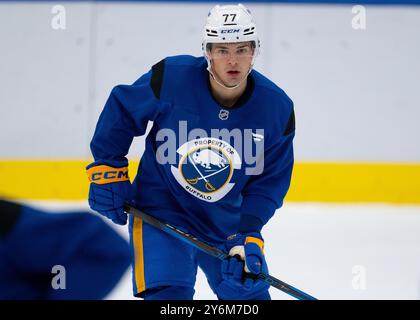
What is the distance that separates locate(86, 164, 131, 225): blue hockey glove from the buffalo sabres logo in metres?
0.18

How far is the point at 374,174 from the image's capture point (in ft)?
13.5

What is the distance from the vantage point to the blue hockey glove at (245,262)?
2.29 meters

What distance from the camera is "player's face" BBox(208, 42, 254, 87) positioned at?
2246mm

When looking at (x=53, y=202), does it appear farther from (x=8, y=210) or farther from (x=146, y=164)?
(x=8, y=210)

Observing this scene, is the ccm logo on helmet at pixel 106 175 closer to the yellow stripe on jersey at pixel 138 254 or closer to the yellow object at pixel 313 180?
the yellow stripe on jersey at pixel 138 254

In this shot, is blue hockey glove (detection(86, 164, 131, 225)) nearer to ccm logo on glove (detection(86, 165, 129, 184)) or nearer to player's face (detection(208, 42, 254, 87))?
ccm logo on glove (detection(86, 165, 129, 184))

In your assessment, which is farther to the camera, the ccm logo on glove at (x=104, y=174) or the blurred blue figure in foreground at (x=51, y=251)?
the ccm logo on glove at (x=104, y=174)

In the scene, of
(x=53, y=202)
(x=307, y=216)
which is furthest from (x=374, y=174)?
(x=53, y=202)

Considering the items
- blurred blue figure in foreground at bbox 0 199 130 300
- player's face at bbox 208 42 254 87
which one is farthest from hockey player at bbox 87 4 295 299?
blurred blue figure in foreground at bbox 0 199 130 300

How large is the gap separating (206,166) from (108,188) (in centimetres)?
33

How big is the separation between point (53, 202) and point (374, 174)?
175 cm

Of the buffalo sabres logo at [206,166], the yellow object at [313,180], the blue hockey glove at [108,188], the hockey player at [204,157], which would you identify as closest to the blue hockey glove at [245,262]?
the hockey player at [204,157]

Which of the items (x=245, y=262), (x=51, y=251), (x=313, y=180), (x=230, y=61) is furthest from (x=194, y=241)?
(x=313, y=180)

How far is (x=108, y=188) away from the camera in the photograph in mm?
2396
